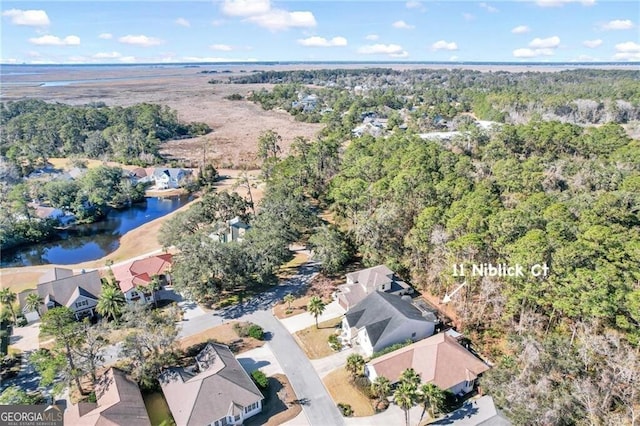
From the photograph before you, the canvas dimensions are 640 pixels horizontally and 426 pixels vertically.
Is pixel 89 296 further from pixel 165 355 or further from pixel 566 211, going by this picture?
pixel 566 211

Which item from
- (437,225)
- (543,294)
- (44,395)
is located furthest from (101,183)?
(543,294)

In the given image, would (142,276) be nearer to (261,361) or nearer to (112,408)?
(261,361)

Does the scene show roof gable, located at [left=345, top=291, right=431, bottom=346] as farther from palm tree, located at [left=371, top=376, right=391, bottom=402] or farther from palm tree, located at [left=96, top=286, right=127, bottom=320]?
palm tree, located at [left=96, top=286, right=127, bottom=320]

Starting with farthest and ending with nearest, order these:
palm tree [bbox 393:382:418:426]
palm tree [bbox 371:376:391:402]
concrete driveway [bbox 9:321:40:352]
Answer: concrete driveway [bbox 9:321:40:352] < palm tree [bbox 371:376:391:402] < palm tree [bbox 393:382:418:426]

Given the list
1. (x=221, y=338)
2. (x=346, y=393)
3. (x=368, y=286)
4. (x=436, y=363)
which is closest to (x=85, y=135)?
(x=221, y=338)

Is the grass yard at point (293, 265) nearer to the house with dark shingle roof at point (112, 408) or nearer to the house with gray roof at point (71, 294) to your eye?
the house with gray roof at point (71, 294)

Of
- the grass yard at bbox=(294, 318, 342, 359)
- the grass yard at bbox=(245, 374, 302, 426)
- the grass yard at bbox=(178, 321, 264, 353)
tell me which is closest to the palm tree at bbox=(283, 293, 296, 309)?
the grass yard at bbox=(294, 318, 342, 359)

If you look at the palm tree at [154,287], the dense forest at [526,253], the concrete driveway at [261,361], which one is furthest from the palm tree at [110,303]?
the dense forest at [526,253]
